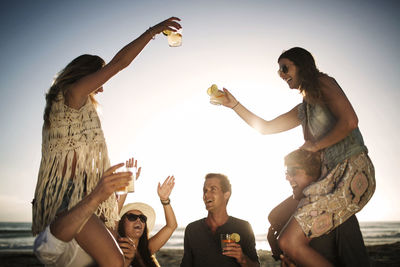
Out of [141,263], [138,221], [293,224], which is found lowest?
[141,263]

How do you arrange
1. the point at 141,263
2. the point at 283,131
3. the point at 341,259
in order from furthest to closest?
the point at 141,263 → the point at 283,131 → the point at 341,259

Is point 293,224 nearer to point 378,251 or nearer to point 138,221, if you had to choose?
point 138,221

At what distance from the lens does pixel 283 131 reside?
369 cm

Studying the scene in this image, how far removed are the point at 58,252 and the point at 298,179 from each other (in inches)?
98.2

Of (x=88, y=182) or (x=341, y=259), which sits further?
(x=341, y=259)

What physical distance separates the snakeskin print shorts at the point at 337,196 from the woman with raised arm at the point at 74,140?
172 centimetres

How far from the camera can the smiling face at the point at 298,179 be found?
11.1ft

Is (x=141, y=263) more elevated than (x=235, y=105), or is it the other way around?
(x=235, y=105)

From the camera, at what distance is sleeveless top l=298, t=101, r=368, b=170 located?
2.73 m

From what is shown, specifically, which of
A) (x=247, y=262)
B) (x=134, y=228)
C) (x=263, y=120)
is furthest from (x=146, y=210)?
(x=263, y=120)

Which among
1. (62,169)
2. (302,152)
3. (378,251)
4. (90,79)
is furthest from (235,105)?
(378,251)

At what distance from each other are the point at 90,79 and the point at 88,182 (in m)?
0.85

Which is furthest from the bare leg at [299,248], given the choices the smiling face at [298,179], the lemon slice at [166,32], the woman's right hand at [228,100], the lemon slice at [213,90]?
the lemon slice at [166,32]

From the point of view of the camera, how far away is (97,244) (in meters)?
2.19
